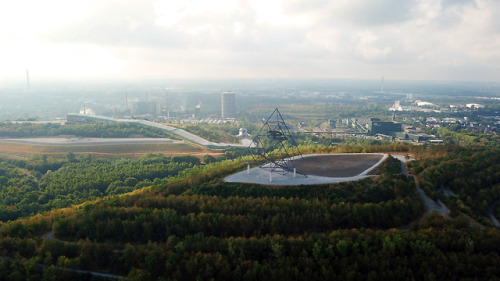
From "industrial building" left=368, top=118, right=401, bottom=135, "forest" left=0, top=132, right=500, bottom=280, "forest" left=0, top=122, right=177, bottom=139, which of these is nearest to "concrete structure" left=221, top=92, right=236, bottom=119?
"industrial building" left=368, top=118, right=401, bottom=135

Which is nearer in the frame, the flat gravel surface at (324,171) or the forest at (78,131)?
the flat gravel surface at (324,171)

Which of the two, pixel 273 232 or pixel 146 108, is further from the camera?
pixel 146 108

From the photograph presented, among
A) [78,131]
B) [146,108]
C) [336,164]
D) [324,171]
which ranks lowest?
[78,131]

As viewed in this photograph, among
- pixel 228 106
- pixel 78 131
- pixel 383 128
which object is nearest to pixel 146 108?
pixel 228 106

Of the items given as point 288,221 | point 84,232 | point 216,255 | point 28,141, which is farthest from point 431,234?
point 28,141

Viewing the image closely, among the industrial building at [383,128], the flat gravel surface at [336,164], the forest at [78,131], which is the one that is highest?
the flat gravel surface at [336,164]

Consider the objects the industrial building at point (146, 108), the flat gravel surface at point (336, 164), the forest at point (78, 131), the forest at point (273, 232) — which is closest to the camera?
the forest at point (273, 232)

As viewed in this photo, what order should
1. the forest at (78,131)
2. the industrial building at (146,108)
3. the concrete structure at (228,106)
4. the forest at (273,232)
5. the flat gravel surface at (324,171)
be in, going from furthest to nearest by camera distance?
the industrial building at (146,108) → the concrete structure at (228,106) → the forest at (78,131) → the flat gravel surface at (324,171) → the forest at (273,232)

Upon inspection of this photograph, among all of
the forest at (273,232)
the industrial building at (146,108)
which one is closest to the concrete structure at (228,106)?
the industrial building at (146,108)

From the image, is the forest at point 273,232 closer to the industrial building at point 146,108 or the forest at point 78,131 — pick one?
the forest at point 78,131

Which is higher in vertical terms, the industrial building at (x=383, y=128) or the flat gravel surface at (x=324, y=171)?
the flat gravel surface at (x=324, y=171)

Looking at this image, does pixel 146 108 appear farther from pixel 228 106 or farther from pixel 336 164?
pixel 336 164
